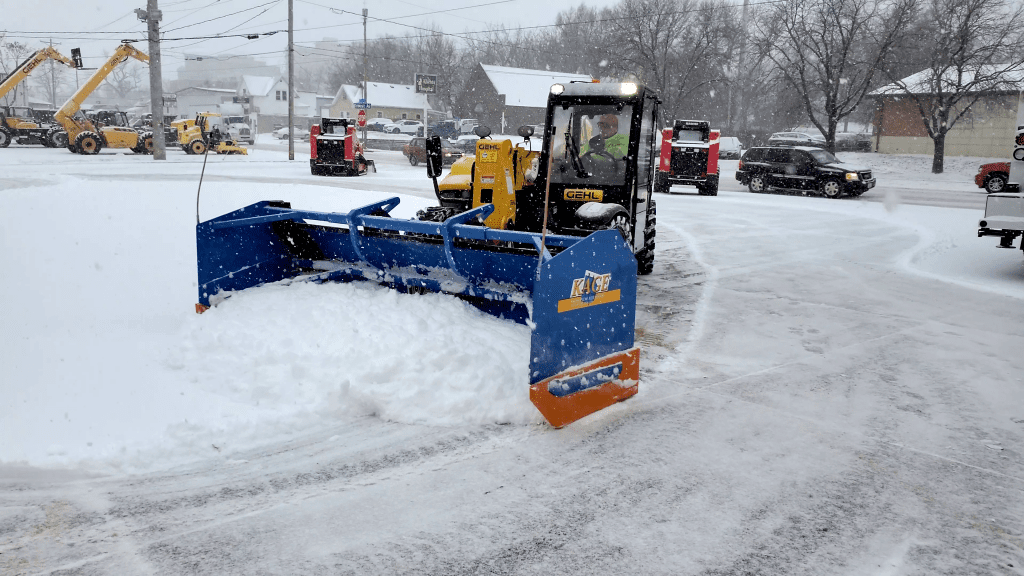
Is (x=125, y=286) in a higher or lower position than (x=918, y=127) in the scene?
lower

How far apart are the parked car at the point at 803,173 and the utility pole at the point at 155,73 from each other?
21.1 metres

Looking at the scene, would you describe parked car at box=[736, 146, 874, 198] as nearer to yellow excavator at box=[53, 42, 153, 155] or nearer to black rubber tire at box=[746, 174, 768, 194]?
black rubber tire at box=[746, 174, 768, 194]

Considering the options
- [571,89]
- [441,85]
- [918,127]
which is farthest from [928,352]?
[441,85]

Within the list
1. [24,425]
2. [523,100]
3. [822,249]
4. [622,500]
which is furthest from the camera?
[523,100]

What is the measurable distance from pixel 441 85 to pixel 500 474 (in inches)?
2860

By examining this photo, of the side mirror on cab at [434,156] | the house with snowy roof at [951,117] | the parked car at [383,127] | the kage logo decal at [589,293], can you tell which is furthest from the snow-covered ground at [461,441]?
the parked car at [383,127]

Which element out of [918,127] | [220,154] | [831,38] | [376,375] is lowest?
[376,375]

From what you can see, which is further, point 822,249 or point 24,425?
point 822,249

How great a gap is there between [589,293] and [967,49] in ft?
117

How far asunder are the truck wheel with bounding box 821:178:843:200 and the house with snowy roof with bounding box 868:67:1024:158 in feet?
47.2

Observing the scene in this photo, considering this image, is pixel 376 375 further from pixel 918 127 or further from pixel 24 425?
pixel 918 127

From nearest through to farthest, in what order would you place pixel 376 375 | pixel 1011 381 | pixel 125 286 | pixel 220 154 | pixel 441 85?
1. pixel 376 375
2. pixel 1011 381
3. pixel 125 286
4. pixel 220 154
5. pixel 441 85

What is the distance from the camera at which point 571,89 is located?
7488 mm

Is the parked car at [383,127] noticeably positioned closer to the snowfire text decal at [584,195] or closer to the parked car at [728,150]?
the parked car at [728,150]
